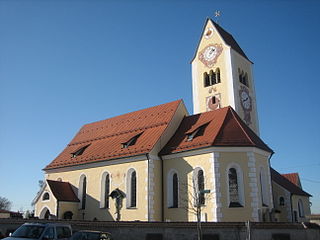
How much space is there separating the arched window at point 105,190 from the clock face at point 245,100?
52.8 feet

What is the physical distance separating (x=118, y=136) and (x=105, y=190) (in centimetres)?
580

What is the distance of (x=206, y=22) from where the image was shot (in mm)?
40562

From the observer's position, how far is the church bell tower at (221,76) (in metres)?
35.6

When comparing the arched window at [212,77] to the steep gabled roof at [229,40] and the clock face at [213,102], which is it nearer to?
the clock face at [213,102]

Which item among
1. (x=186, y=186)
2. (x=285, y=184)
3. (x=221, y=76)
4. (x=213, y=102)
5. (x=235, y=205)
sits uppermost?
(x=221, y=76)

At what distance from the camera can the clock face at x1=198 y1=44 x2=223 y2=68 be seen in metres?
38.1

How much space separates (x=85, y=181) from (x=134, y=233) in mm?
12966

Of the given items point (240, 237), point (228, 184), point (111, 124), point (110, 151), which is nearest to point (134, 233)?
point (240, 237)

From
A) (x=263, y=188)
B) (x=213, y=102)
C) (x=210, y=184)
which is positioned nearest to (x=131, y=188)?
(x=210, y=184)

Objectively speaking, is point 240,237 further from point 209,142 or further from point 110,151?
point 110,151

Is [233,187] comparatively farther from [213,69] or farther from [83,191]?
[213,69]

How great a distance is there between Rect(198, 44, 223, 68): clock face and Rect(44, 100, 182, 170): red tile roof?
9.18m

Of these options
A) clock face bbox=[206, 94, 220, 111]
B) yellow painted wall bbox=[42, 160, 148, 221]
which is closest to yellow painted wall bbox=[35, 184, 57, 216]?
yellow painted wall bbox=[42, 160, 148, 221]

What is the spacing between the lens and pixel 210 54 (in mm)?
38812
